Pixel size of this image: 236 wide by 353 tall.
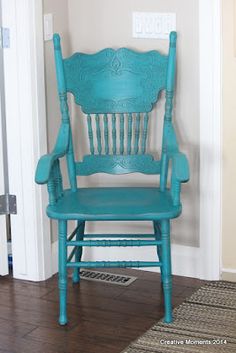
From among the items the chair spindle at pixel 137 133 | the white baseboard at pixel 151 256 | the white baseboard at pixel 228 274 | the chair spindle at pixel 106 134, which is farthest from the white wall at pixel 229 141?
the chair spindle at pixel 106 134

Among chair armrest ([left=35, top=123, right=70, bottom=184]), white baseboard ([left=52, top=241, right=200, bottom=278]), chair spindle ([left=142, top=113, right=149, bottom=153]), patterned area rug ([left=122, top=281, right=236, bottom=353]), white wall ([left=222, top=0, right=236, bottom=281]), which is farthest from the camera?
white baseboard ([left=52, top=241, right=200, bottom=278])

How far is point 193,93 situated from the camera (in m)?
2.88

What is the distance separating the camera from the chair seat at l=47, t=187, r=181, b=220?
241 cm

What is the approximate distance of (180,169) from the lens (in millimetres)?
2367

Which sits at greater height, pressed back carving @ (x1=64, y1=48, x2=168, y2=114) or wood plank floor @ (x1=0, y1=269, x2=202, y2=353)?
pressed back carving @ (x1=64, y1=48, x2=168, y2=114)

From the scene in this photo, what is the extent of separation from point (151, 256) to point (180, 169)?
2.70 feet

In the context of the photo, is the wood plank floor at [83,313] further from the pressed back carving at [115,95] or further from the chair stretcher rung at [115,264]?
the pressed back carving at [115,95]

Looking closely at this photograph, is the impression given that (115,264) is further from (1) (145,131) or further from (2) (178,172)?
(1) (145,131)

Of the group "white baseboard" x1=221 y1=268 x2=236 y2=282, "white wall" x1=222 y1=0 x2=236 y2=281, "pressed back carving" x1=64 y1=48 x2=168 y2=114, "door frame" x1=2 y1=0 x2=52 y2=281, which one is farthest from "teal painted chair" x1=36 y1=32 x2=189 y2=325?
"white baseboard" x1=221 y1=268 x2=236 y2=282

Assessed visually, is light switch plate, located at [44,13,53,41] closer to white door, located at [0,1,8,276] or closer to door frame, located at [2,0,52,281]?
door frame, located at [2,0,52,281]

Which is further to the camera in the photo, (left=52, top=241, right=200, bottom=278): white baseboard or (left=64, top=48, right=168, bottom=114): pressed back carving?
(left=52, top=241, right=200, bottom=278): white baseboard

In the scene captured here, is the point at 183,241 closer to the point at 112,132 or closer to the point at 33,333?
the point at 112,132

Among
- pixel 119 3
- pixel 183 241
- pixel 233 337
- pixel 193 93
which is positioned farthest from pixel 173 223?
pixel 119 3

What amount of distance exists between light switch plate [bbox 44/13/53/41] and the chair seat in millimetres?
715
